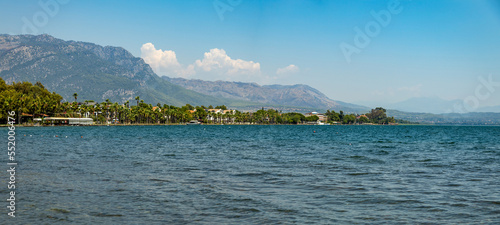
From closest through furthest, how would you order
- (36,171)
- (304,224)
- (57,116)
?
1. (304,224)
2. (36,171)
3. (57,116)

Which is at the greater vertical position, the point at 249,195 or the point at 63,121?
the point at 63,121

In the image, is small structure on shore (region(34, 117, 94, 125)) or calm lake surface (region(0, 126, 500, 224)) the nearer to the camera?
calm lake surface (region(0, 126, 500, 224))

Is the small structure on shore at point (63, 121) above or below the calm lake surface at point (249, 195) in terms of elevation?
above

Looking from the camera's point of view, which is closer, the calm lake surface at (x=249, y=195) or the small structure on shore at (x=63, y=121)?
the calm lake surface at (x=249, y=195)

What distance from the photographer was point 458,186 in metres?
22.6

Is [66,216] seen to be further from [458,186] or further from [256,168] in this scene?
[458,186]

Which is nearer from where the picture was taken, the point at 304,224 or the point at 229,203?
the point at 304,224

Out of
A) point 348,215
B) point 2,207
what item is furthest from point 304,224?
point 2,207

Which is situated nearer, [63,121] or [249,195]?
[249,195]

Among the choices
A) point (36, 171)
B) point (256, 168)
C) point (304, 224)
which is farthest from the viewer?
point (256, 168)

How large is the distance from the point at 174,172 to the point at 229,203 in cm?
1105

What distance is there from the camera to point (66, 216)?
14.7m

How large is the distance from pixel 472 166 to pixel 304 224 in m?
26.2

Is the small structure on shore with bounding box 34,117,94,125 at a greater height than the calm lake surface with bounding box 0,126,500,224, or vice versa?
the small structure on shore with bounding box 34,117,94,125
